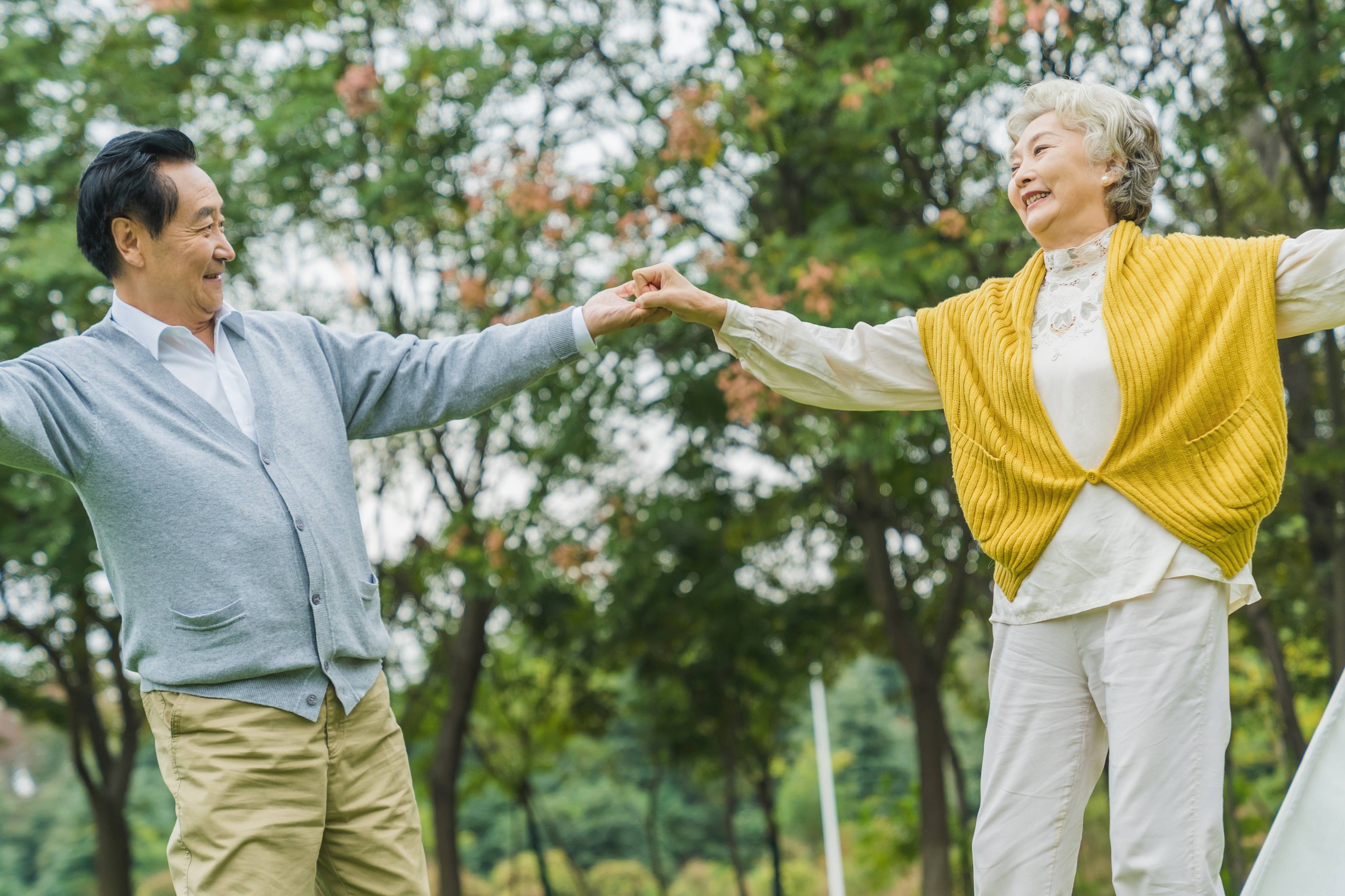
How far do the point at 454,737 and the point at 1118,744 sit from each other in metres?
8.53

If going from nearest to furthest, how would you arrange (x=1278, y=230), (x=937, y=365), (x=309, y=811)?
(x=309, y=811)
(x=937, y=365)
(x=1278, y=230)

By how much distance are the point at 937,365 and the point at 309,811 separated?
1.42 meters

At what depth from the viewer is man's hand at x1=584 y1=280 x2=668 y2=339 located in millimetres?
2557

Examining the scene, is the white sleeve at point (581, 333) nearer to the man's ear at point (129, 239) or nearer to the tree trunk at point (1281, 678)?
the man's ear at point (129, 239)

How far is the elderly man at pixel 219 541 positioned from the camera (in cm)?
206

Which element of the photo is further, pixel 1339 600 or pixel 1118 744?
pixel 1339 600

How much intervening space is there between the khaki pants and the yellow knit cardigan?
1239 mm

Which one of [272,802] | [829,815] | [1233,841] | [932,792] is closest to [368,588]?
[272,802]

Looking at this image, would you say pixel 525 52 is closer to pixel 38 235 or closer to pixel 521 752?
pixel 38 235

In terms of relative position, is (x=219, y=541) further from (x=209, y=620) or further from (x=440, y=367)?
(x=440, y=367)

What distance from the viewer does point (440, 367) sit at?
2.50m

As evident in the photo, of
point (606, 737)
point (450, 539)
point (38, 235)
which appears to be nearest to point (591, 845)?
point (606, 737)

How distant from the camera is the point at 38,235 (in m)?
7.44

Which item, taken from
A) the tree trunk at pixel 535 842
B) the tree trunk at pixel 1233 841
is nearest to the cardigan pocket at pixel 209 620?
the tree trunk at pixel 1233 841
